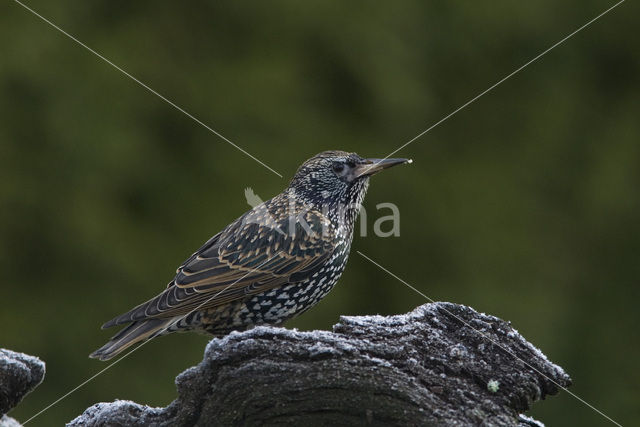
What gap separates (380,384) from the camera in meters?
2.74

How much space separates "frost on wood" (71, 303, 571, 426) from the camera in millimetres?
2734

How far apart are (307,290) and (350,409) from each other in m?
1.28

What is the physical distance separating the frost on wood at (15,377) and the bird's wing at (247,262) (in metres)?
0.65

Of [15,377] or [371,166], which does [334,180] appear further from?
[15,377]

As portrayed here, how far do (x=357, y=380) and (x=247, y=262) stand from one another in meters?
1.35

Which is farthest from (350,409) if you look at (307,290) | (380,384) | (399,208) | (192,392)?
(399,208)

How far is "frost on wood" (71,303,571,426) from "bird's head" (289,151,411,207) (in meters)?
1.36

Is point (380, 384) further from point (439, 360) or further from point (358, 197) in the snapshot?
point (358, 197)

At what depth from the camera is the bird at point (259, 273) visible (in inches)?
148

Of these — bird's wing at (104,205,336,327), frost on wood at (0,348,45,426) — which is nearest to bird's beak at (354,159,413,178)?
bird's wing at (104,205,336,327)

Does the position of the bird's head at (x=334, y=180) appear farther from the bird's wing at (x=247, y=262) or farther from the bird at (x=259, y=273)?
the bird's wing at (x=247, y=262)

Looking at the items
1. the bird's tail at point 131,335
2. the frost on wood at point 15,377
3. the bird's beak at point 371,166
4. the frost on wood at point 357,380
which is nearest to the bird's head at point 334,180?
the bird's beak at point 371,166

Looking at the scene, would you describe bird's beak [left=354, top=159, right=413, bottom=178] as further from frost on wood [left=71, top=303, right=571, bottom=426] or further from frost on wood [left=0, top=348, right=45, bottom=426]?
frost on wood [left=0, top=348, right=45, bottom=426]

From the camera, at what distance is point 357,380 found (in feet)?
8.96
